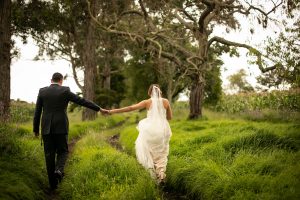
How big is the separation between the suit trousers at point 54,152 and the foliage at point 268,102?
14.0 meters

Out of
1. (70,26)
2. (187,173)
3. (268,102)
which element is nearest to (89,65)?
(70,26)

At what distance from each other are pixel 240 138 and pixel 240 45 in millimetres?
10646

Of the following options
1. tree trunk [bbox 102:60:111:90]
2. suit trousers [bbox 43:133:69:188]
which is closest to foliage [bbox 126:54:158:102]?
tree trunk [bbox 102:60:111:90]

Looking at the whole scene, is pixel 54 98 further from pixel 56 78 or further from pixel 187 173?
pixel 187 173

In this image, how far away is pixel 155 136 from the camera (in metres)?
9.30

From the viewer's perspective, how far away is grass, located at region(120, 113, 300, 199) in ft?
21.2

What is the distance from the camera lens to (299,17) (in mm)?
13047

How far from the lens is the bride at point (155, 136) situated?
30.0ft

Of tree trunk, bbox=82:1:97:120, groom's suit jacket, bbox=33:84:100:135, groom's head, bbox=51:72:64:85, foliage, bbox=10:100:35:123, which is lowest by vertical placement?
foliage, bbox=10:100:35:123

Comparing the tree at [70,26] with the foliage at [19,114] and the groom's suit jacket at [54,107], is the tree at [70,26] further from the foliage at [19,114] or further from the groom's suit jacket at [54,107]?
the groom's suit jacket at [54,107]

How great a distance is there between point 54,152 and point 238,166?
389 centimetres

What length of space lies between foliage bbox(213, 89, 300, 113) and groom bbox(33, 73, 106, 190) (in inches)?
547

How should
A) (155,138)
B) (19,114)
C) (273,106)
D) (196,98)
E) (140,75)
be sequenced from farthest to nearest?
1. (140,75)
2. (19,114)
3. (273,106)
4. (196,98)
5. (155,138)

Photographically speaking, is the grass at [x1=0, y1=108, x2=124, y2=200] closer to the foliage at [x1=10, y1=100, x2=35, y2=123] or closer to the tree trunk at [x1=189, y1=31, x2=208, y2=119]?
the foliage at [x1=10, y1=100, x2=35, y2=123]
